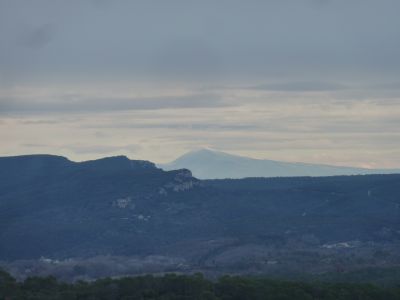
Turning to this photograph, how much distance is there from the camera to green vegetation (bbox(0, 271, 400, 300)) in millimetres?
121062

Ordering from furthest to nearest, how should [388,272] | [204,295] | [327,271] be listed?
[327,271], [388,272], [204,295]

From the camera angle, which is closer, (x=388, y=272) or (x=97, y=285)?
(x=97, y=285)

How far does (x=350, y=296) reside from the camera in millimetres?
124000

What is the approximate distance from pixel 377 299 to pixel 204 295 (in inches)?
734

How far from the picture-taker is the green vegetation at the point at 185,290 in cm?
12106

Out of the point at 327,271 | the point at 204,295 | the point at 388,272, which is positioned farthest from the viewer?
the point at 327,271

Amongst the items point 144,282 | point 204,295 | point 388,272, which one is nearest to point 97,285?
point 144,282

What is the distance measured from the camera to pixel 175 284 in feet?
414

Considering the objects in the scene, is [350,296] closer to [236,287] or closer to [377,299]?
[377,299]

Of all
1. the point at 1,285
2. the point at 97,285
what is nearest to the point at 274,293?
the point at 97,285

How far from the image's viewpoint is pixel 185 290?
123750 mm

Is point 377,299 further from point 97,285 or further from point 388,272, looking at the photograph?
point 388,272

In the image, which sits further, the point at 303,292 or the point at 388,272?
the point at 388,272

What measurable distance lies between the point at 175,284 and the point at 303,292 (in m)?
13.5
